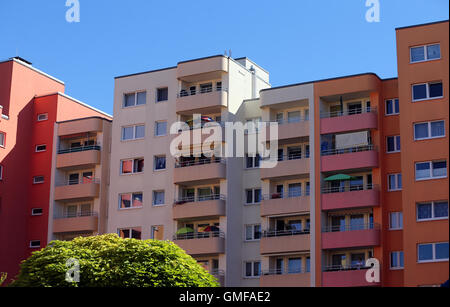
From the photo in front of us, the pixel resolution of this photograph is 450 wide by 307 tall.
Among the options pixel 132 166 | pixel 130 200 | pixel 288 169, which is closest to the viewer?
pixel 288 169

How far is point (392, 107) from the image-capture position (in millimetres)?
59719

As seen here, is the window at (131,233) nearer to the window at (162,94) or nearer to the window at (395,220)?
the window at (162,94)

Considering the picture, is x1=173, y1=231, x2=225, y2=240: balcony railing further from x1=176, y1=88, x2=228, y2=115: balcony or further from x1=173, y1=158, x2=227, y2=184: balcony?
x1=176, y1=88, x2=228, y2=115: balcony

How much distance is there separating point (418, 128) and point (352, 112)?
22.9 ft

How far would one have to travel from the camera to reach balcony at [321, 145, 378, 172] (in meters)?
58.6

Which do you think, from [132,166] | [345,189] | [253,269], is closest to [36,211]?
[132,166]

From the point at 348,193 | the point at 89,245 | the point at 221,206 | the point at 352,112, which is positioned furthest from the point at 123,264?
the point at 352,112

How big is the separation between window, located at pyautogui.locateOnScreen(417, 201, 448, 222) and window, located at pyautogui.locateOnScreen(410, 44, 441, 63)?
1019 cm

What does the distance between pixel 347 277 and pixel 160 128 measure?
68.1 feet

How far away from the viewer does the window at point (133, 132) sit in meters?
68.9

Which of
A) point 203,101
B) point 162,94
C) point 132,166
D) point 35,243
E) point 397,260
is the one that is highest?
point 162,94

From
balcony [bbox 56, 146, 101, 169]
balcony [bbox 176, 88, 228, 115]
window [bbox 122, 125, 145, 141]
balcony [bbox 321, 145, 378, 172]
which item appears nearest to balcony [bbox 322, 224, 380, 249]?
balcony [bbox 321, 145, 378, 172]

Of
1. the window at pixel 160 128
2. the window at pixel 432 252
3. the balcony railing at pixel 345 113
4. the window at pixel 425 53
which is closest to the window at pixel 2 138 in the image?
the window at pixel 160 128

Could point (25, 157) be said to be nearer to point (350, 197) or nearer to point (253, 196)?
point (253, 196)
